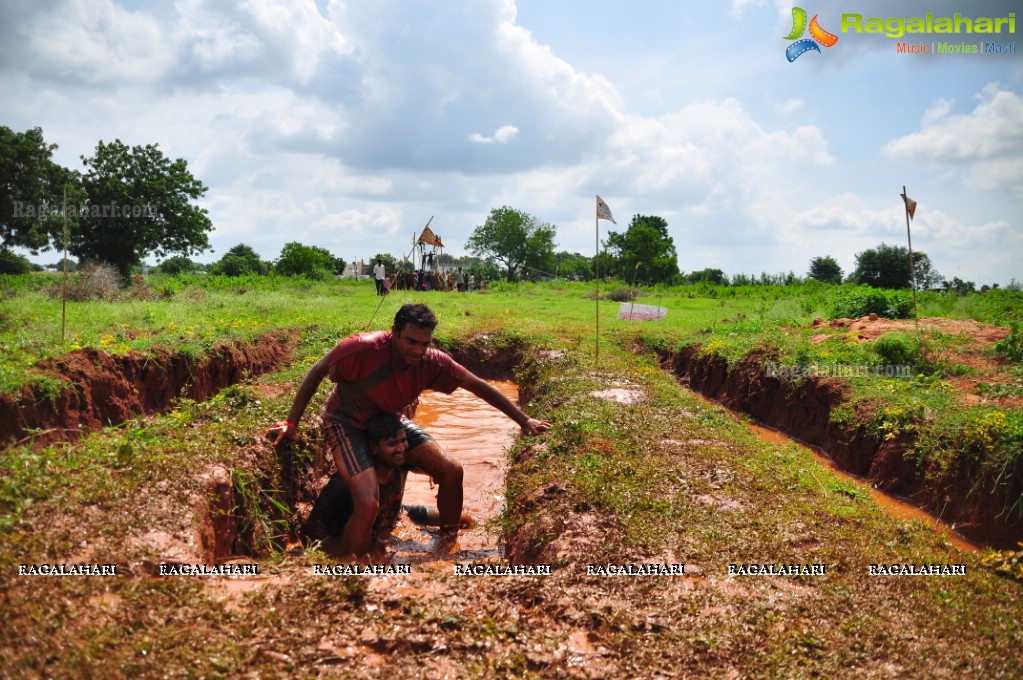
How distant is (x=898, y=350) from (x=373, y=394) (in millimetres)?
8633

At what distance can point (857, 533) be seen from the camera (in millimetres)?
4582

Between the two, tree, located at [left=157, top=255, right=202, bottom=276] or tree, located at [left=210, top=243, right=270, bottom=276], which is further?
tree, located at [left=157, top=255, right=202, bottom=276]

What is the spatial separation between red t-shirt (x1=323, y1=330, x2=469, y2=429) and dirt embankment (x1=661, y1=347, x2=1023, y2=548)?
499 cm

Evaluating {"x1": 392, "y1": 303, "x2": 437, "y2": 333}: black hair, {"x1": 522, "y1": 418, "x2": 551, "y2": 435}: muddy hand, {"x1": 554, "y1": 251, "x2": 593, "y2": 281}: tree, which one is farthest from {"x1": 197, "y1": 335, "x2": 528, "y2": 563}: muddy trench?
{"x1": 554, "y1": 251, "x2": 593, "y2": 281}: tree

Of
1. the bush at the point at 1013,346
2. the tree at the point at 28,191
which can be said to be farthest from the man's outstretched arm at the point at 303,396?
the tree at the point at 28,191

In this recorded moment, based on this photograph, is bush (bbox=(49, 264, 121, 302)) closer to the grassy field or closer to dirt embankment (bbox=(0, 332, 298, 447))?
dirt embankment (bbox=(0, 332, 298, 447))

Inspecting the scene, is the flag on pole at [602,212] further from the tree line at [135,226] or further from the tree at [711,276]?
the tree at [711,276]

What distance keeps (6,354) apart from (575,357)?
7980 millimetres

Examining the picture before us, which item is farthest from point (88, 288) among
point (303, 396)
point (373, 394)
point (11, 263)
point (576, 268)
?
point (576, 268)

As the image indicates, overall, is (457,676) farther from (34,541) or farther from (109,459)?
(109,459)

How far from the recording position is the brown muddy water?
567 cm

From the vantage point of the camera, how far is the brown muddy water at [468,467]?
18.6 feet

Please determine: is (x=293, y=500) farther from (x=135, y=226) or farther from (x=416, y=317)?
(x=135, y=226)

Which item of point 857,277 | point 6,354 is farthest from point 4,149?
point 857,277
